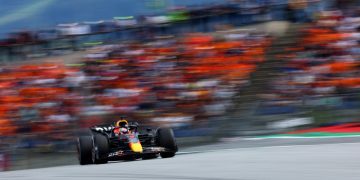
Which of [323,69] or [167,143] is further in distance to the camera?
[323,69]

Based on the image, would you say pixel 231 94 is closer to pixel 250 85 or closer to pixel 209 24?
pixel 250 85

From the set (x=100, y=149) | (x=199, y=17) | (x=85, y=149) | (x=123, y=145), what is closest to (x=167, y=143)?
(x=123, y=145)

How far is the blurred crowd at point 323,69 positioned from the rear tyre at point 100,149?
128 inches

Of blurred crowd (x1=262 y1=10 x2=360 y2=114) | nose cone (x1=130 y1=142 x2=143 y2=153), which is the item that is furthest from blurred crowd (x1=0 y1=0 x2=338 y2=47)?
nose cone (x1=130 y1=142 x2=143 y2=153)

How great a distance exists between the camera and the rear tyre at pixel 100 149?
10.0 m

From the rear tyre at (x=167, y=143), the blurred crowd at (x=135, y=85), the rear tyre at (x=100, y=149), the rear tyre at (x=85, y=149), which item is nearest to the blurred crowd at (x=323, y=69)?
the blurred crowd at (x=135, y=85)

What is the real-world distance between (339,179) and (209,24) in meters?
12.0

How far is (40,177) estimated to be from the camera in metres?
6.77

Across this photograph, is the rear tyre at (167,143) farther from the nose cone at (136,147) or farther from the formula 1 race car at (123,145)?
the nose cone at (136,147)

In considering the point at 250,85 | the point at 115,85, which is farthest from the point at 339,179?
the point at 115,85

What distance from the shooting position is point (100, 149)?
1001cm

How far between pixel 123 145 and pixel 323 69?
4364mm

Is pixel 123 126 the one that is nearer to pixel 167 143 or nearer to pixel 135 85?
pixel 167 143

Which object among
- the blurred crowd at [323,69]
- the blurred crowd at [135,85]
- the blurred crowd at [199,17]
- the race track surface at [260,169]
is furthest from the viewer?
the blurred crowd at [199,17]
